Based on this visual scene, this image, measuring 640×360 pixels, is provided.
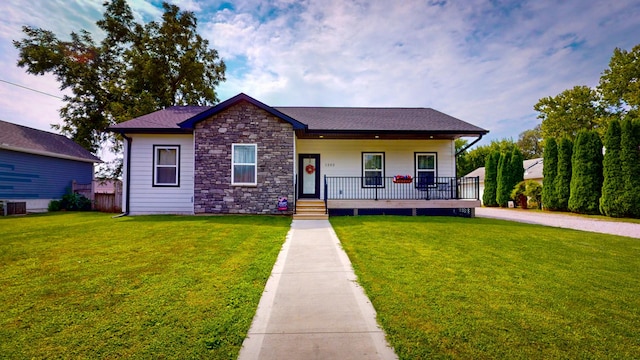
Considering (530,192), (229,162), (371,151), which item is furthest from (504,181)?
(229,162)

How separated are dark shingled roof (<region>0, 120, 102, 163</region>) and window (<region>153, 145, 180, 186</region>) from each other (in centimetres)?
808

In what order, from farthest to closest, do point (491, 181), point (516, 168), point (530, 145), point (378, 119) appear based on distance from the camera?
point (530, 145)
point (491, 181)
point (516, 168)
point (378, 119)

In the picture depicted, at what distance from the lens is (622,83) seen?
22.7 meters

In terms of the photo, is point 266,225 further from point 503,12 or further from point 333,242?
point 503,12

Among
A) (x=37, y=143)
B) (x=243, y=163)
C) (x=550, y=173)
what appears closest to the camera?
(x=243, y=163)

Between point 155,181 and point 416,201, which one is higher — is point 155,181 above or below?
above

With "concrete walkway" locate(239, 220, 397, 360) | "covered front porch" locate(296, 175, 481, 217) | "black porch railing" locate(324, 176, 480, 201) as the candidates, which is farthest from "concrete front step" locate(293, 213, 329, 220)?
"concrete walkway" locate(239, 220, 397, 360)

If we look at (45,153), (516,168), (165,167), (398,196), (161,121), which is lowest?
(398,196)

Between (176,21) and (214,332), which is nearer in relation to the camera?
(214,332)

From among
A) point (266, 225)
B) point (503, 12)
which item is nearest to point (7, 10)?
point (266, 225)

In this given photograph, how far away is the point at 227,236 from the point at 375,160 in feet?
25.5

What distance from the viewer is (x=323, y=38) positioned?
11766mm

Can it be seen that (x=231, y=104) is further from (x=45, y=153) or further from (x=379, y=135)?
(x=45, y=153)

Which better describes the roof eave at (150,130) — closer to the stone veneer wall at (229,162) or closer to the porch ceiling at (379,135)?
the stone veneer wall at (229,162)
